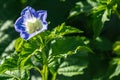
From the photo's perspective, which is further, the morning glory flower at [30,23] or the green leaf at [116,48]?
the green leaf at [116,48]

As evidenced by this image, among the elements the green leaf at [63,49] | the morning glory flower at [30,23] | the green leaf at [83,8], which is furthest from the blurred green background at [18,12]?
the morning glory flower at [30,23]

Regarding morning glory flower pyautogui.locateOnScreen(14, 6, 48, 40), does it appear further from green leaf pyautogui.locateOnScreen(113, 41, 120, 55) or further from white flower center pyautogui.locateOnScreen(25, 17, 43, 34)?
green leaf pyautogui.locateOnScreen(113, 41, 120, 55)

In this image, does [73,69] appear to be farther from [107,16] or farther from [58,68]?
[107,16]

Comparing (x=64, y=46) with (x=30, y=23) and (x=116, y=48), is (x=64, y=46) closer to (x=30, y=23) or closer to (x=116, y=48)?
(x=30, y=23)

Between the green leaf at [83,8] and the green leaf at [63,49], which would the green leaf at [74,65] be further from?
the green leaf at [83,8]

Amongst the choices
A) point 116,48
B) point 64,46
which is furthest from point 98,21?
point 116,48

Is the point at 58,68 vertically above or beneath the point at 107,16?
beneath

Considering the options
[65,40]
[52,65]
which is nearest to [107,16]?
[65,40]
